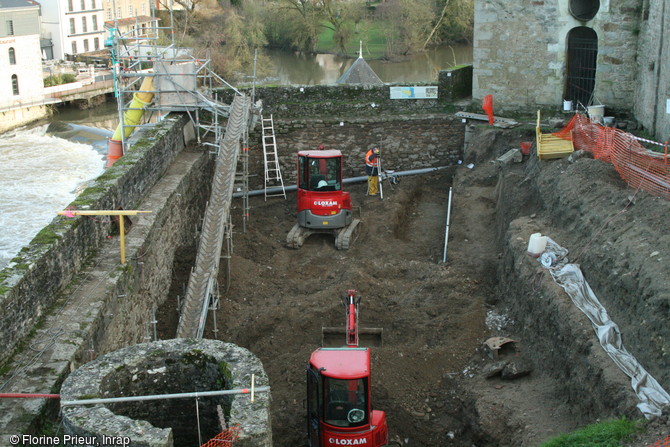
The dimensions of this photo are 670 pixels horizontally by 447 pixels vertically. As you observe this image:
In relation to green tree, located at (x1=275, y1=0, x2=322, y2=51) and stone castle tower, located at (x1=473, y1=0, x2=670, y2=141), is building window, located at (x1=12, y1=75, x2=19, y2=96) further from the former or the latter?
stone castle tower, located at (x1=473, y1=0, x2=670, y2=141)

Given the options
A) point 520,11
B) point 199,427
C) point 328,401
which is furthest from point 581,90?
point 199,427

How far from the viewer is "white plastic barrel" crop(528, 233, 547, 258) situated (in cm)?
1318

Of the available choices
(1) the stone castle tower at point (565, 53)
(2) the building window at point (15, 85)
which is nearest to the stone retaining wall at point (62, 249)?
(1) the stone castle tower at point (565, 53)

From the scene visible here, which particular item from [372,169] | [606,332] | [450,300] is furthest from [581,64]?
[606,332]

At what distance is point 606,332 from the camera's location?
33.3 ft

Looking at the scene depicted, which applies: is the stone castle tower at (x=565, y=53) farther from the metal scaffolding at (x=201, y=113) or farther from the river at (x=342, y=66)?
the river at (x=342, y=66)

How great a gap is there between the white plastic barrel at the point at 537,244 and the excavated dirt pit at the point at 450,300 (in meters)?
0.20

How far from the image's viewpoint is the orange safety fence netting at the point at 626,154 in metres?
12.7

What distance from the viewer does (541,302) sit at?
11.9m

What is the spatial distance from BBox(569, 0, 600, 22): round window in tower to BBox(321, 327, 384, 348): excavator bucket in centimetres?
1109

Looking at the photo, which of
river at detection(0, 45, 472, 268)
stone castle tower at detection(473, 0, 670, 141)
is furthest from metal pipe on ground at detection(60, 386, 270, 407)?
river at detection(0, 45, 472, 268)

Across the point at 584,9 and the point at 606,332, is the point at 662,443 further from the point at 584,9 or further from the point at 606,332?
the point at 584,9

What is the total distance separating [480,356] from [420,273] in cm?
343

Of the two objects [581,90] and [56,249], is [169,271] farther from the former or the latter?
[581,90]
